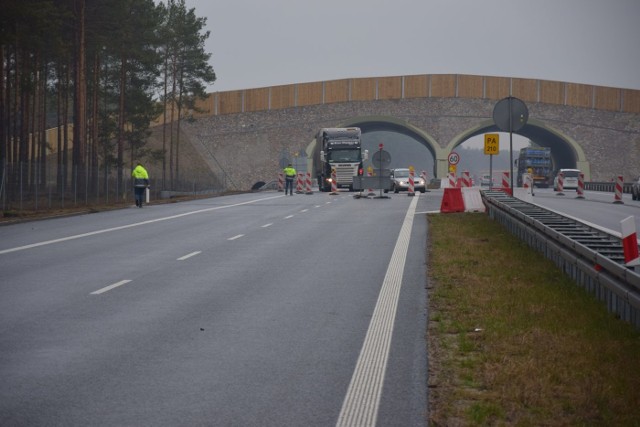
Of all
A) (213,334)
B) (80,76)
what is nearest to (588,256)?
(213,334)

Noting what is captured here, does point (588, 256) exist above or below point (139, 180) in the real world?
below

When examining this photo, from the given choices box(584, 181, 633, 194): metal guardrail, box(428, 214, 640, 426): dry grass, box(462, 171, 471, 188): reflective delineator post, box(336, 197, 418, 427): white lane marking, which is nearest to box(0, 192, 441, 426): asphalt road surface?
box(336, 197, 418, 427): white lane marking

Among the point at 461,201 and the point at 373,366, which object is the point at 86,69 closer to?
the point at 461,201

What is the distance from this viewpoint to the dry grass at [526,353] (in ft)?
20.4

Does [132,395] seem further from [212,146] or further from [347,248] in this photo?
[212,146]

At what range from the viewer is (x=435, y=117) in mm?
90750

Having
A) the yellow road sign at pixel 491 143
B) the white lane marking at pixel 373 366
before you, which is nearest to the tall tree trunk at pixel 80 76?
the yellow road sign at pixel 491 143

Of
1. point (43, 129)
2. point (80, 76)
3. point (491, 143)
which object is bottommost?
point (491, 143)

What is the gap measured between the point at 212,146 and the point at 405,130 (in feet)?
60.8

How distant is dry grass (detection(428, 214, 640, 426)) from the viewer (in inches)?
245

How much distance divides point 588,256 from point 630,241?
4.18 ft

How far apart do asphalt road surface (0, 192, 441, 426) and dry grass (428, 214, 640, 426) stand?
0.97ft

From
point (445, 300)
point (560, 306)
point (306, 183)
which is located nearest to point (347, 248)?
point (445, 300)

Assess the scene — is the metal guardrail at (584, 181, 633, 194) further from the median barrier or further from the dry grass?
the dry grass
